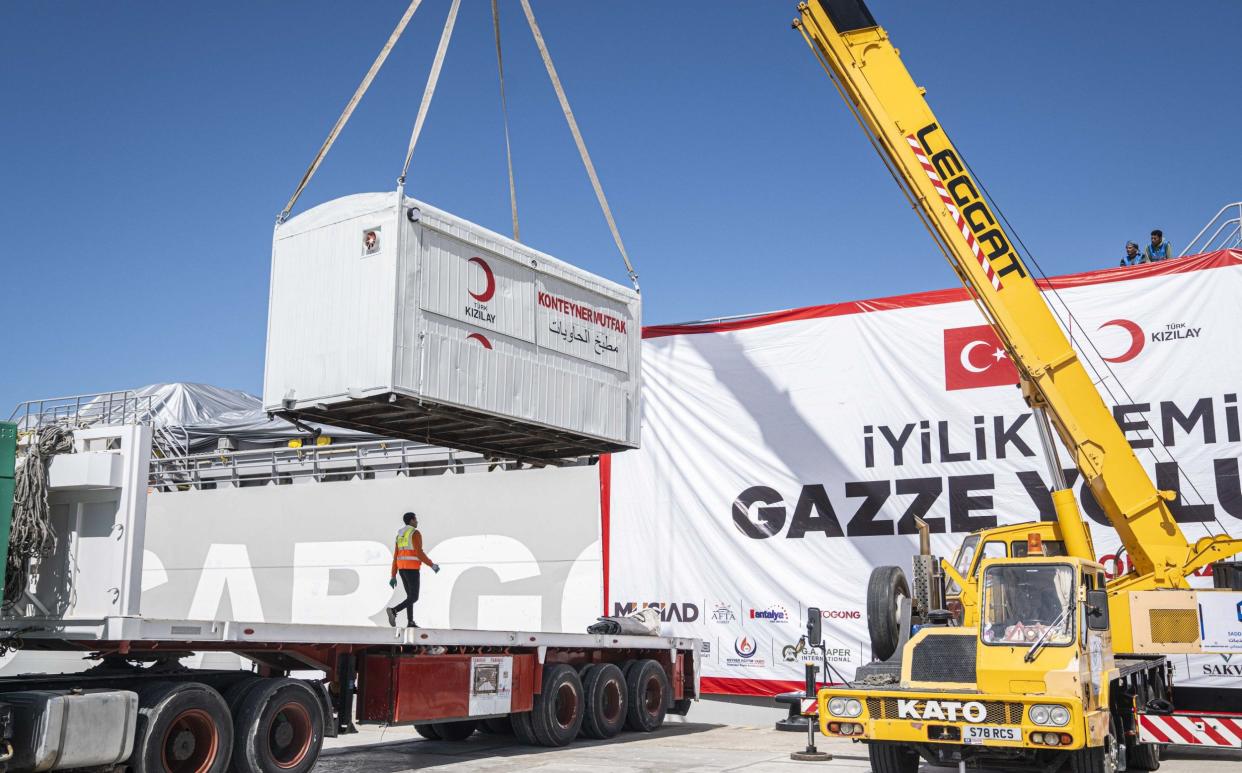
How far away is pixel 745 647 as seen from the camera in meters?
17.4

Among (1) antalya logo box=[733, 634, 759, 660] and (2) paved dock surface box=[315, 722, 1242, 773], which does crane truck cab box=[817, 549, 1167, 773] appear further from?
(1) antalya logo box=[733, 634, 759, 660]

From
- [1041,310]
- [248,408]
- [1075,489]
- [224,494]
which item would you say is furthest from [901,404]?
[248,408]

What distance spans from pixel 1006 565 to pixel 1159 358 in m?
8.06

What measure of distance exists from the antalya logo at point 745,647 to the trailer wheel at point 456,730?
506cm

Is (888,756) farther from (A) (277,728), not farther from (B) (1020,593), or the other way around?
(A) (277,728)

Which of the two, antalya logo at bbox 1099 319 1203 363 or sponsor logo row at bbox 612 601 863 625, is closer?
antalya logo at bbox 1099 319 1203 363

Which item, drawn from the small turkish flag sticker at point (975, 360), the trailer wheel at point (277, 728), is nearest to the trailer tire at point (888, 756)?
the trailer wheel at point (277, 728)

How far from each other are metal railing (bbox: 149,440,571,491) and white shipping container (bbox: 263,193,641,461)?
8.37 meters

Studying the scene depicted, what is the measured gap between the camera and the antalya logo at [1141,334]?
51.2 ft

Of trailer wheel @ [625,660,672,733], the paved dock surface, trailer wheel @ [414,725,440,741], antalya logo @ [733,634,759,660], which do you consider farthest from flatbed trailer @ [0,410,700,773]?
antalya logo @ [733,634,759,660]

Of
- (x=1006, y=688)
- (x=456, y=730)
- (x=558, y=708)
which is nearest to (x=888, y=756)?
(x=1006, y=688)

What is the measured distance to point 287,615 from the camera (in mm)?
21422

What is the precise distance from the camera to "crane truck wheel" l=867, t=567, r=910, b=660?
34.9ft

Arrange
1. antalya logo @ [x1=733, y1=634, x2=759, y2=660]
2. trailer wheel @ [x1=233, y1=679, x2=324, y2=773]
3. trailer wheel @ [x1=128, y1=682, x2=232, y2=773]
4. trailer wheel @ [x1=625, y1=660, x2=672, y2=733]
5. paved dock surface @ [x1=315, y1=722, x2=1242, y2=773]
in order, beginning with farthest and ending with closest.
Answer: antalya logo @ [x1=733, y1=634, x2=759, y2=660] < trailer wheel @ [x1=625, y1=660, x2=672, y2=733] < paved dock surface @ [x1=315, y1=722, x2=1242, y2=773] < trailer wheel @ [x1=233, y1=679, x2=324, y2=773] < trailer wheel @ [x1=128, y1=682, x2=232, y2=773]
